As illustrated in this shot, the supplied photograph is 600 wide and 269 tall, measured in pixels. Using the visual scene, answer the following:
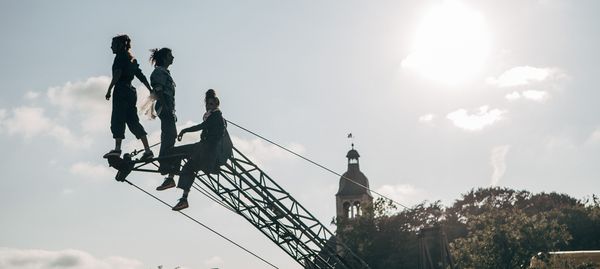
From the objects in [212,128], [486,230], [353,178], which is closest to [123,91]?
[212,128]

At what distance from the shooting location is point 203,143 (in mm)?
10195

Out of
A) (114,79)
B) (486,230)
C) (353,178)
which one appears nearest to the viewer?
(114,79)

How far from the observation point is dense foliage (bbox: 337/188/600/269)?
33188mm

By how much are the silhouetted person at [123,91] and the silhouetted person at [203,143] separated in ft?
2.98

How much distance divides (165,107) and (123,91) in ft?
2.43

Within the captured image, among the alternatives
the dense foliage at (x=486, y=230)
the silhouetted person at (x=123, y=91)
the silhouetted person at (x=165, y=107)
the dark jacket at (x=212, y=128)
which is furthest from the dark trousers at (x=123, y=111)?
the dense foliage at (x=486, y=230)

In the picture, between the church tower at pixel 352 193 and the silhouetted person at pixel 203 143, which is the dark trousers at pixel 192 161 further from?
the church tower at pixel 352 193

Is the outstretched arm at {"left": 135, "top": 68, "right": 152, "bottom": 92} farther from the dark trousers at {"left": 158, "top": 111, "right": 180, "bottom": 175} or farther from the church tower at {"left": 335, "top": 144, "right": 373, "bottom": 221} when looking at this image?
the church tower at {"left": 335, "top": 144, "right": 373, "bottom": 221}

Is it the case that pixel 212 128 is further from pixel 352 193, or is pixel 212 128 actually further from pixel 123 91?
pixel 352 193

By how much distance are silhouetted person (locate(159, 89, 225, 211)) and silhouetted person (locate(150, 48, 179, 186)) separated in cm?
18

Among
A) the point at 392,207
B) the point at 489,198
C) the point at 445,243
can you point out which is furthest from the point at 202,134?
the point at 489,198

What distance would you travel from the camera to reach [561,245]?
152ft

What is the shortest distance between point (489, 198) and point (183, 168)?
57689 millimetres

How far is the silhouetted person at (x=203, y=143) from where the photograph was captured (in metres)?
10.1
